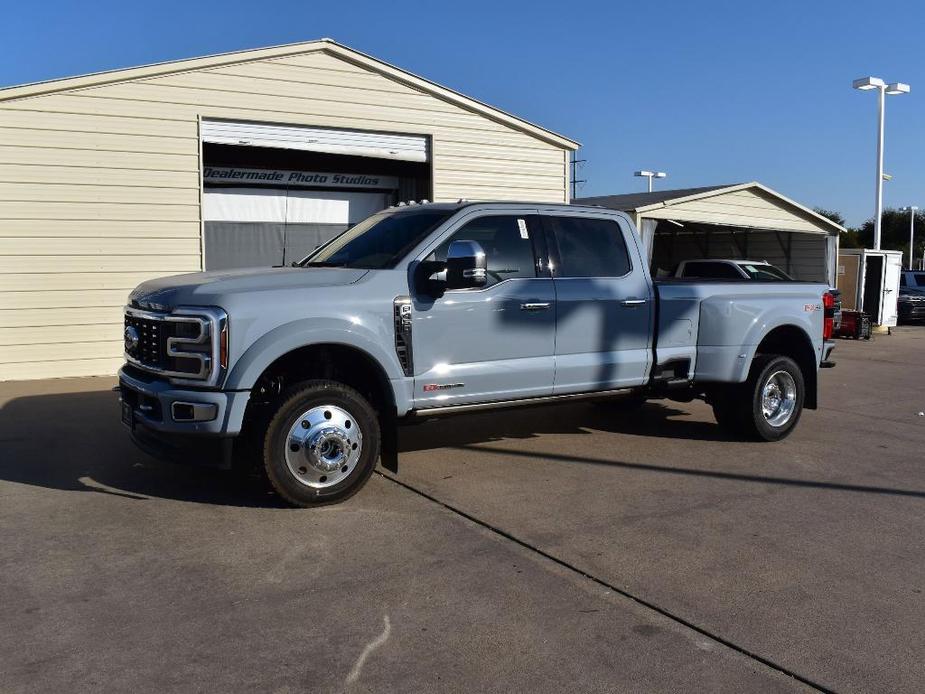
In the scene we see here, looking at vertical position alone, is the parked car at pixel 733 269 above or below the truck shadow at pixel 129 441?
above

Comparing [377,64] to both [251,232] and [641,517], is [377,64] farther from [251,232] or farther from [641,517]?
[641,517]

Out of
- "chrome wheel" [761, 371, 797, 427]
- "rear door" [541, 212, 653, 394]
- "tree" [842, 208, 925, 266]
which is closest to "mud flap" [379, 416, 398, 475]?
"rear door" [541, 212, 653, 394]

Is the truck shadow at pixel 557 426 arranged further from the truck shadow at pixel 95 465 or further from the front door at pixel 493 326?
the truck shadow at pixel 95 465

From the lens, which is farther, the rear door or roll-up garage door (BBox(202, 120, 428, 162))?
roll-up garage door (BBox(202, 120, 428, 162))

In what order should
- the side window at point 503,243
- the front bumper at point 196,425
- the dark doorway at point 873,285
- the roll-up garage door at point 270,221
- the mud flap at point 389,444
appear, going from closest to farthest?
the front bumper at point 196,425 → the mud flap at point 389,444 → the side window at point 503,243 → the roll-up garage door at point 270,221 → the dark doorway at point 873,285

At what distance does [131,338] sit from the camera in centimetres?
608

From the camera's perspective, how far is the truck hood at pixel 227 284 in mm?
5512

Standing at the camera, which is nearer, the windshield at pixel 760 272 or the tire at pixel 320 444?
the tire at pixel 320 444

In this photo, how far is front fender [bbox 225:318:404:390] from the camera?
17.8 ft

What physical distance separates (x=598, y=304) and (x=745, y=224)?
17.0 metres

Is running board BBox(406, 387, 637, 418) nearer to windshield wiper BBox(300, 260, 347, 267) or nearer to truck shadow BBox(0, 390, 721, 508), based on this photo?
truck shadow BBox(0, 390, 721, 508)

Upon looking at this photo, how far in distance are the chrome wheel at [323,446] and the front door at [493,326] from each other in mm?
594

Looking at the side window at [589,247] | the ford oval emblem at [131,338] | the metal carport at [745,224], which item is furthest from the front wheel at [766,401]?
the metal carport at [745,224]

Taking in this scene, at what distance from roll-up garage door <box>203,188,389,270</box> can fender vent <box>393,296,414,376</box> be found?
317 inches
